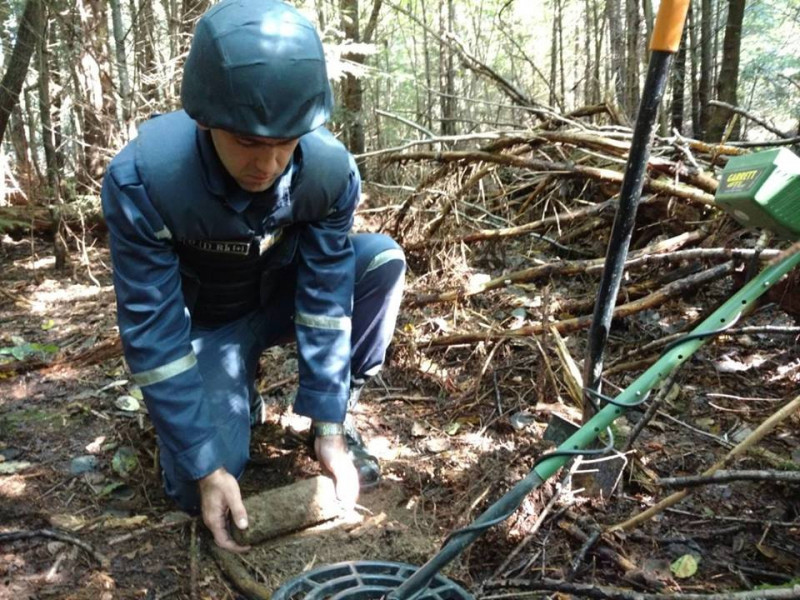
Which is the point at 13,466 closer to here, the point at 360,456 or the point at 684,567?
the point at 360,456

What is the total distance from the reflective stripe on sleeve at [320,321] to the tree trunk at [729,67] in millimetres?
5747

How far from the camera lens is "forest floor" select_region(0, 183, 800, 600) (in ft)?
5.95

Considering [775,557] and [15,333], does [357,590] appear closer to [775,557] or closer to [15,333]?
[775,557]

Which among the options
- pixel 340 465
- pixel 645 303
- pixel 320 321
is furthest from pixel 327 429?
pixel 645 303

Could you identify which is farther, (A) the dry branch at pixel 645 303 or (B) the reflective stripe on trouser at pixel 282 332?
(A) the dry branch at pixel 645 303

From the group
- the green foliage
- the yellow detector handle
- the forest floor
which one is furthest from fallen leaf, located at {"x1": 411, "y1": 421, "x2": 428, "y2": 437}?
the green foliage

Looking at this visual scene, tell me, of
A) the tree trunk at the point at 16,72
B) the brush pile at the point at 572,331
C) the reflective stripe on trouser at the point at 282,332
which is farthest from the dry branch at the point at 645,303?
the tree trunk at the point at 16,72

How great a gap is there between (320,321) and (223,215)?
0.48 m

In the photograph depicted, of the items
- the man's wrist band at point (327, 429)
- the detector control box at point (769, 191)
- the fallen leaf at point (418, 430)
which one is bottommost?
the fallen leaf at point (418, 430)

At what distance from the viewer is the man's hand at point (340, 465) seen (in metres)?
2.05

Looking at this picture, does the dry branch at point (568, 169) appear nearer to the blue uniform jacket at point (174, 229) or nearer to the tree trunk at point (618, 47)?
the blue uniform jacket at point (174, 229)

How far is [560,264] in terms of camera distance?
3.05 metres

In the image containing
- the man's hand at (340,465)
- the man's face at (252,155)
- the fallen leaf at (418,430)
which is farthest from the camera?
the fallen leaf at (418,430)

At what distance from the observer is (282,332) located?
2.54m
